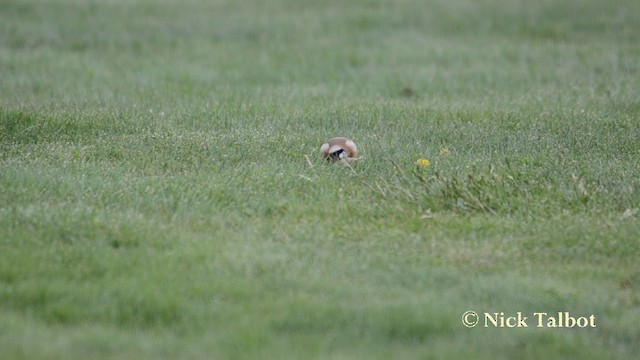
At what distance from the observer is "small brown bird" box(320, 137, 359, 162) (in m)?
7.55

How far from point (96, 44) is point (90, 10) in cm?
199

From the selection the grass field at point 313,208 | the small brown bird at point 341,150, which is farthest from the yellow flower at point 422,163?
the small brown bird at point 341,150

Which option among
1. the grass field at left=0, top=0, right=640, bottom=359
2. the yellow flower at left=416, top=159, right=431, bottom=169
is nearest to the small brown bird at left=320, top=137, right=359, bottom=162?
the grass field at left=0, top=0, right=640, bottom=359

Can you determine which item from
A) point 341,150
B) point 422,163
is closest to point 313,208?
point 341,150

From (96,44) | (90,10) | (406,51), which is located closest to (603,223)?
(406,51)

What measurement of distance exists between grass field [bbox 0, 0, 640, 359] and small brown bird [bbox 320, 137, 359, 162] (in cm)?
10

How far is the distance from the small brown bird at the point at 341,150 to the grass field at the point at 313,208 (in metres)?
0.10

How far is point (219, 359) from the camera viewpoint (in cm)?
432

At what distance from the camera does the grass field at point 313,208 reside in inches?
185

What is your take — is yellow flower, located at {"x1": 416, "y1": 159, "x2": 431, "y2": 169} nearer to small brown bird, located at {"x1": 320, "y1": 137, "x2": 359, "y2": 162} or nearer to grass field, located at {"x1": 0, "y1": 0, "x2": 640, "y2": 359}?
grass field, located at {"x1": 0, "y1": 0, "x2": 640, "y2": 359}

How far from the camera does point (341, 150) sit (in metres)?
7.57

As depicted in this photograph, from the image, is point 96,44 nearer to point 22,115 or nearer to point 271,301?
point 22,115

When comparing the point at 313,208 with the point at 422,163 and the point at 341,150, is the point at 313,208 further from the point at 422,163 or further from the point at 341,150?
the point at 422,163

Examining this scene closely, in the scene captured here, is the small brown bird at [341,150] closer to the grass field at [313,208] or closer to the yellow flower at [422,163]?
the grass field at [313,208]
